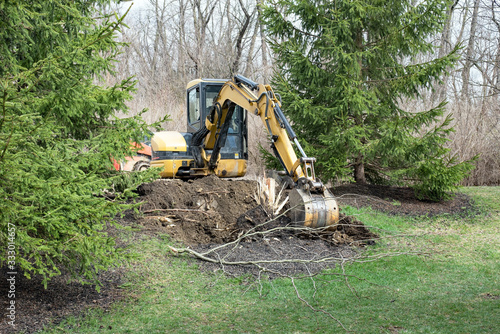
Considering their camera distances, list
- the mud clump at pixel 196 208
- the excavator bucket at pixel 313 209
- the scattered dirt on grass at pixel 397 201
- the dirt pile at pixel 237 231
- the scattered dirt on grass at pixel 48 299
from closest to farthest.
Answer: the scattered dirt on grass at pixel 48 299, the dirt pile at pixel 237 231, the excavator bucket at pixel 313 209, the mud clump at pixel 196 208, the scattered dirt on grass at pixel 397 201

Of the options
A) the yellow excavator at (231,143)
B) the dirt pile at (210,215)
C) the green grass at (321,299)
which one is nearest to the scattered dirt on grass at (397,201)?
the yellow excavator at (231,143)

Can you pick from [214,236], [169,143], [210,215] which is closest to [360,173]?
[169,143]

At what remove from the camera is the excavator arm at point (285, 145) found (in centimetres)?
680

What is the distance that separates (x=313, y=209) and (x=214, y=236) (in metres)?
1.69

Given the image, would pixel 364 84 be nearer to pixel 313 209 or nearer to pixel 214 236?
pixel 313 209

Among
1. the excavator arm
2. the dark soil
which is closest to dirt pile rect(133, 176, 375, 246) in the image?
the dark soil

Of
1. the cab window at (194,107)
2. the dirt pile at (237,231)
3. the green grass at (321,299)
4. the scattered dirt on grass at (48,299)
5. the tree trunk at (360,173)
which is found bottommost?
the green grass at (321,299)

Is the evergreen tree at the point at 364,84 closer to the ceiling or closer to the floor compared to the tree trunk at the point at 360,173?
closer to the ceiling

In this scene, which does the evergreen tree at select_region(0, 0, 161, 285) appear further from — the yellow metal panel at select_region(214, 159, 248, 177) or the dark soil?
the yellow metal panel at select_region(214, 159, 248, 177)

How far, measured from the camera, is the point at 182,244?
6812 mm

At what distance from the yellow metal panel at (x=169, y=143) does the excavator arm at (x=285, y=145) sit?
1.32 metres

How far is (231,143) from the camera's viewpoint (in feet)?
35.2

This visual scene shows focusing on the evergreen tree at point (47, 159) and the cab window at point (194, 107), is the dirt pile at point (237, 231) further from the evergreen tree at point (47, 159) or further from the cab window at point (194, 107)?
the cab window at point (194, 107)

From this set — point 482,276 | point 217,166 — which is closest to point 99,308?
point 482,276
